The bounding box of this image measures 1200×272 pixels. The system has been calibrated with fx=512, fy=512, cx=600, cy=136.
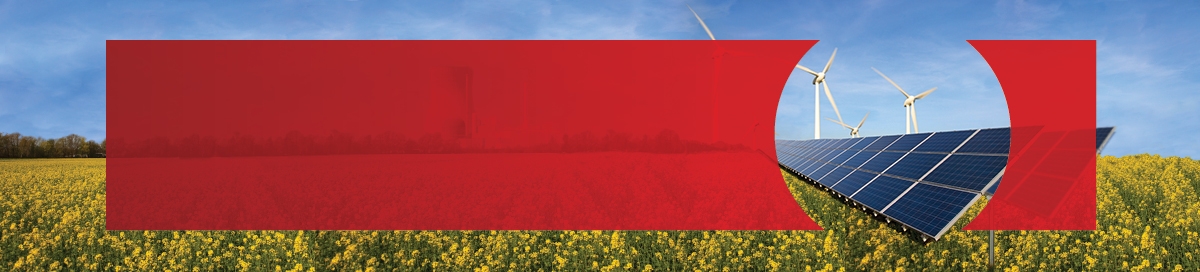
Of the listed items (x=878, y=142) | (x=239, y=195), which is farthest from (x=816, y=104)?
(x=239, y=195)

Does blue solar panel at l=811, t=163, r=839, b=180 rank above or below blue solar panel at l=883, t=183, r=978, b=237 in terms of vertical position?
above

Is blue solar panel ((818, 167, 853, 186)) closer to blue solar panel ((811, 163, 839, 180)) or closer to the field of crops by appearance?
blue solar panel ((811, 163, 839, 180))

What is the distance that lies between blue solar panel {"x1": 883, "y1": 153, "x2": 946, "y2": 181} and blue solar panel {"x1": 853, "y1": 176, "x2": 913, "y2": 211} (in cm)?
29

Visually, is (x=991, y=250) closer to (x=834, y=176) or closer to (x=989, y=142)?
(x=989, y=142)

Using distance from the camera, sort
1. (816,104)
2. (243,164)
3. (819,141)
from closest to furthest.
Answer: (819,141) < (816,104) < (243,164)

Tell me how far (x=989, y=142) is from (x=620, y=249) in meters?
8.86

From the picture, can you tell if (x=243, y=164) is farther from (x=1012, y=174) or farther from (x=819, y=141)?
(x=1012, y=174)

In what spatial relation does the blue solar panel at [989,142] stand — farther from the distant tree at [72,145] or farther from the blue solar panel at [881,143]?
the distant tree at [72,145]

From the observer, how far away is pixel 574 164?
35.4 meters

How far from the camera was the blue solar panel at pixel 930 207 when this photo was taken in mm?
8625

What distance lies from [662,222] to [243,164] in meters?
39.2

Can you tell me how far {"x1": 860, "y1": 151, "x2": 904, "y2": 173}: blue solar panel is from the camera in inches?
587

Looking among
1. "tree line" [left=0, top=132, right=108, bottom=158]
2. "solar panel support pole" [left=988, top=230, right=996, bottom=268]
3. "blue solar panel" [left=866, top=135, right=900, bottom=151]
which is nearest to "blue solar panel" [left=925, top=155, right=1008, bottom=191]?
"solar panel support pole" [left=988, top=230, right=996, bottom=268]

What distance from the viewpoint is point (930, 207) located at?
9.59 m
